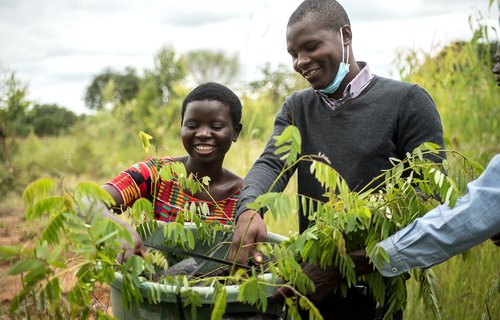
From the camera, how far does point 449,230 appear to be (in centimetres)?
162

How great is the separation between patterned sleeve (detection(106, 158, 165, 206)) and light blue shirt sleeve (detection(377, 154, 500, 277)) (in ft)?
3.44

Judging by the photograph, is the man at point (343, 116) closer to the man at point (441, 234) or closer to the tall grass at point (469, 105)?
the man at point (441, 234)

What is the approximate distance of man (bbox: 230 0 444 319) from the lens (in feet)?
7.16

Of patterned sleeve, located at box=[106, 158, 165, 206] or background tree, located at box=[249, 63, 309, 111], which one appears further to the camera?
background tree, located at box=[249, 63, 309, 111]

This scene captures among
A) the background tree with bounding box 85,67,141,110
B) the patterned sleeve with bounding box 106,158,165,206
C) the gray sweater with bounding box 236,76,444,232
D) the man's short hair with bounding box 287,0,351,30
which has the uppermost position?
the background tree with bounding box 85,67,141,110

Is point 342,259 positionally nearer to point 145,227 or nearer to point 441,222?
point 441,222

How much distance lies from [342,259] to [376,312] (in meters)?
0.60

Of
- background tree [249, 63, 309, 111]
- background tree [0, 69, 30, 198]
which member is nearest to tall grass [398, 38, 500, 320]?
background tree [249, 63, 309, 111]

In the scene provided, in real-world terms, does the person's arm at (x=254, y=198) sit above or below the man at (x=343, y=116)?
below

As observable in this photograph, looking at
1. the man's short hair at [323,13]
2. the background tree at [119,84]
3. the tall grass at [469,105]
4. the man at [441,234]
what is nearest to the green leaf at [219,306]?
the man at [441,234]

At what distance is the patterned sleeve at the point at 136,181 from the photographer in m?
2.33

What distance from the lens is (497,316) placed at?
2.77 meters

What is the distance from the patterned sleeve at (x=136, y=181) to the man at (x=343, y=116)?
0.49 m

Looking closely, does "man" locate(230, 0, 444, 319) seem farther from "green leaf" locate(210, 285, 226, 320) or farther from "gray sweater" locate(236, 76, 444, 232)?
"green leaf" locate(210, 285, 226, 320)
